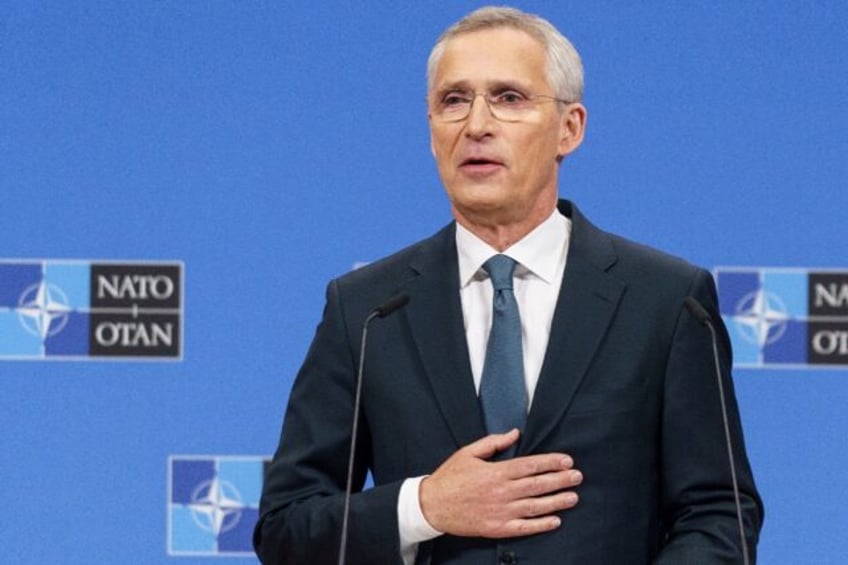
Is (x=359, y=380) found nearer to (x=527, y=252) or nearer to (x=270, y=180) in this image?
(x=527, y=252)

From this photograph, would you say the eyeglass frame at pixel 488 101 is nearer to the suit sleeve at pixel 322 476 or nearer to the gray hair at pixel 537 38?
the gray hair at pixel 537 38

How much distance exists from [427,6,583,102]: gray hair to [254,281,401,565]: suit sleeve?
32 centimetres

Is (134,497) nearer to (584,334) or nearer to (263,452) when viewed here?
(263,452)

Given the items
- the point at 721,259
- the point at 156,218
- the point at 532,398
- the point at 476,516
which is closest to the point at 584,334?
the point at 532,398

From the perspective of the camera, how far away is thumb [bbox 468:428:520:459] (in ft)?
5.64

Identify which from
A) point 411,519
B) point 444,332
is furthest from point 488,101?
point 411,519

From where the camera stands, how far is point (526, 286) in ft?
6.17

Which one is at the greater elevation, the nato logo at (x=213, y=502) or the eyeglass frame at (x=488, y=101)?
the eyeglass frame at (x=488, y=101)

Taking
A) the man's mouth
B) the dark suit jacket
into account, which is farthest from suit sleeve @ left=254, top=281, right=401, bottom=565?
the man's mouth

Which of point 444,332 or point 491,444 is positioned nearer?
point 491,444

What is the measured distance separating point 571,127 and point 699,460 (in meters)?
0.44

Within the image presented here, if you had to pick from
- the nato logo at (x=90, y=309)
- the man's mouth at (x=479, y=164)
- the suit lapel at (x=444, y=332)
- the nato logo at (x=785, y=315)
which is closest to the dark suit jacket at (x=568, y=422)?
the suit lapel at (x=444, y=332)

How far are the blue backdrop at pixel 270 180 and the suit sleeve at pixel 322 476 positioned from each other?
1.34m

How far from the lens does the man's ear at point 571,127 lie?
1.92 meters
